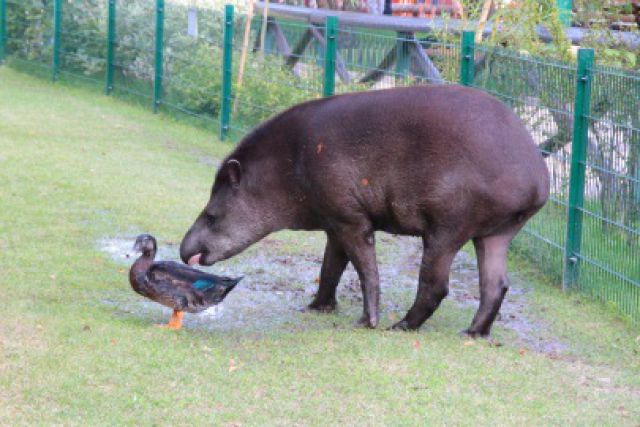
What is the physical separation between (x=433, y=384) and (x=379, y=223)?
4.94 feet

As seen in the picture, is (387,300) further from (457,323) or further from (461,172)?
(461,172)

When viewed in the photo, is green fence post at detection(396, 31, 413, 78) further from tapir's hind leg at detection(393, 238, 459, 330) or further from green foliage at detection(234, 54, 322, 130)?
tapir's hind leg at detection(393, 238, 459, 330)

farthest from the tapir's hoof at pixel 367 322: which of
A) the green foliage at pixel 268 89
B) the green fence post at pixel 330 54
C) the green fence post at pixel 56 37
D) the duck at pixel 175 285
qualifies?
the green fence post at pixel 56 37

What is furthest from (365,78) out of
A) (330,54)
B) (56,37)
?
(56,37)

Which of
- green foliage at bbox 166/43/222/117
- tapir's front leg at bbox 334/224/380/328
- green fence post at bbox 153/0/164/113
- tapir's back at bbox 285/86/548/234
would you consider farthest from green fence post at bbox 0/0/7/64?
tapir's front leg at bbox 334/224/380/328

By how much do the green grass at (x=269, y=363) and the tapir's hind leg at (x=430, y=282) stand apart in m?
0.13

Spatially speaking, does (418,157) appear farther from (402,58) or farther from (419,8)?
(419,8)

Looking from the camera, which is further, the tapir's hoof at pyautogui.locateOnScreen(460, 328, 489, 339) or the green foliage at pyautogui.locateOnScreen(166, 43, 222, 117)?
the green foliage at pyautogui.locateOnScreen(166, 43, 222, 117)

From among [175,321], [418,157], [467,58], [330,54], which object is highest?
[467,58]

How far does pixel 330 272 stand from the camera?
7758 millimetres

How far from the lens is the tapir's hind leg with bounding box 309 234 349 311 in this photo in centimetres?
775

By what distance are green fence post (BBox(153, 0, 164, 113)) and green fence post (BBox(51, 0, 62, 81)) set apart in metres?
2.92

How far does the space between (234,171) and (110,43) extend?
440 inches

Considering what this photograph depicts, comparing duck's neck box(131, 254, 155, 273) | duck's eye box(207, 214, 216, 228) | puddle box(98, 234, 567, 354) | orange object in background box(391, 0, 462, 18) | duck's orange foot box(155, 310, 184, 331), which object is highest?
orange object in background box(391, 0, 462, 18)
